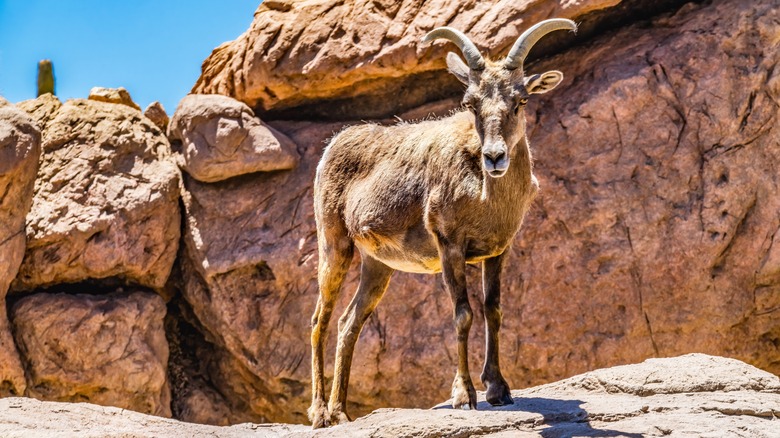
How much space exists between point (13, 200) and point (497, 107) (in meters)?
6.75

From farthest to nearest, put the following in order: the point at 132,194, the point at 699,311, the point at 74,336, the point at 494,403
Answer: the point at 132,194, the point at 74,336, the point at 699,311, the point at 494,403

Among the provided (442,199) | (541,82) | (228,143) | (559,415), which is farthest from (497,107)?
(228,143)

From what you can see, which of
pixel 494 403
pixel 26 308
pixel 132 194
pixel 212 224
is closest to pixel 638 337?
pixel 494 403

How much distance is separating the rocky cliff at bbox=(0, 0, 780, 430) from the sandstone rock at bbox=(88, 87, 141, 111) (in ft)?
2.05

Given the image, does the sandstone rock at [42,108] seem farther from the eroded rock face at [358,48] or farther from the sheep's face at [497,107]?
the sheep's face at [497,107]

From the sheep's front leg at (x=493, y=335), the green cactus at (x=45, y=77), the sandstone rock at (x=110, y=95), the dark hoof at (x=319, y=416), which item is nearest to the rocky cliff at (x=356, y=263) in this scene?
the sandstone rock at (x=110, y=95)

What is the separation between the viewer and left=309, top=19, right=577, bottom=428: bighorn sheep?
6.83 meters

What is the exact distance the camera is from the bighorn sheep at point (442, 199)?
22.4 ft

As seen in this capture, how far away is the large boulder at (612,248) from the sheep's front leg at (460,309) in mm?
3745

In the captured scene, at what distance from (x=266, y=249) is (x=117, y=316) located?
195cm

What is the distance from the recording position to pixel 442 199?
7230mm

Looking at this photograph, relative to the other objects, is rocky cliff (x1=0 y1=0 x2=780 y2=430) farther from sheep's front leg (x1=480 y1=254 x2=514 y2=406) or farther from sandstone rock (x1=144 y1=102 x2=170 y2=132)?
sheep's front leg (x1=480 y1=254 x2=514 y2=406)

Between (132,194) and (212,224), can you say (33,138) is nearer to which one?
(132,194)

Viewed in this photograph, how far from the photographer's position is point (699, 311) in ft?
32.9
